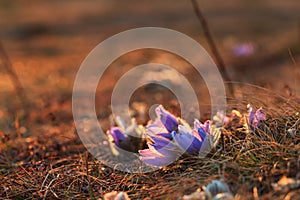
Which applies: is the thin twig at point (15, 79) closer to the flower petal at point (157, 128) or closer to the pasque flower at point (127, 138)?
the pasque flower at point (127, 138)

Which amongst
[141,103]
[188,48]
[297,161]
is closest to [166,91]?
[141,103]

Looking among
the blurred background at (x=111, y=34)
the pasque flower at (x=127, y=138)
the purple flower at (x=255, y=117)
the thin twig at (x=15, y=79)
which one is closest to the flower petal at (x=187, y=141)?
the purple flower at (x=255, y=117)

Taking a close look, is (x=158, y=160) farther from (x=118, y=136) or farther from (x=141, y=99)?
(x=141, y=99)

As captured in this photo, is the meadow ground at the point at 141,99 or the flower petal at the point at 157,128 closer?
the meadow ground at the point at 141,99

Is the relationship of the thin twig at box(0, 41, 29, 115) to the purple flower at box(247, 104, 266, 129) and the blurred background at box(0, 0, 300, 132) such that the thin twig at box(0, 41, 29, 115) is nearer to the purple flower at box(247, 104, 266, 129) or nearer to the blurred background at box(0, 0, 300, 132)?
the blurred background at box(0, 0, 300, 132)

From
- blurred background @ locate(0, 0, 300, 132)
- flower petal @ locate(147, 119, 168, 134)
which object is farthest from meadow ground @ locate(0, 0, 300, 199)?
flower petal @ locate(147, 119, 168, 134)

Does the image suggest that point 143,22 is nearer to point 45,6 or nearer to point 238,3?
point 238,3

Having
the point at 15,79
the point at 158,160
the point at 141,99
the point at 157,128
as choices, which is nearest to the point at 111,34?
the point at 15,79
